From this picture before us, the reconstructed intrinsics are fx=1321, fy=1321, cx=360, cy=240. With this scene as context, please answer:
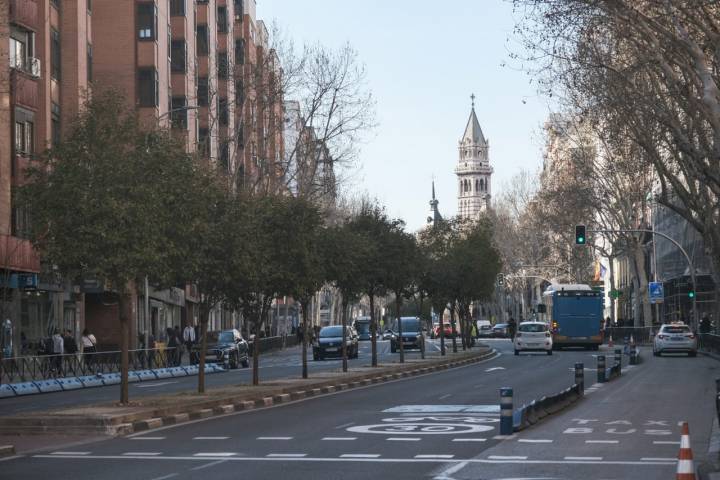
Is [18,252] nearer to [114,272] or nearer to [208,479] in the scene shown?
[114,272]

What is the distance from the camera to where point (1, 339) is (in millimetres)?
45031

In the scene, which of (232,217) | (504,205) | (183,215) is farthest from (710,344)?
(504,205)

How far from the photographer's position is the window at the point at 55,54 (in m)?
53.2

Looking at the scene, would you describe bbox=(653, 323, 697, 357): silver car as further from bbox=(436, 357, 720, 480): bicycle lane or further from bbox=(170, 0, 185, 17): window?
bbox=(170, 0, 185, 17): window

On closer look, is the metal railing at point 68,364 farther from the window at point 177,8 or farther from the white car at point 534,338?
the window at point 177,8

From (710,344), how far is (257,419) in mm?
40765

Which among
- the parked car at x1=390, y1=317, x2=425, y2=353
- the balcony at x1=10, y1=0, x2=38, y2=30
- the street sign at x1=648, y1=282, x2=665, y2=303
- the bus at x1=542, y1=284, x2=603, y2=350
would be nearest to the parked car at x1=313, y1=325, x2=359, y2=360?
the bus at x1=542, y1=284, x2=603, y2=350

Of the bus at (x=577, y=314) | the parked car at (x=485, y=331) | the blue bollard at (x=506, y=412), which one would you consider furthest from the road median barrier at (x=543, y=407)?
the parked car at (x=485, y=331)

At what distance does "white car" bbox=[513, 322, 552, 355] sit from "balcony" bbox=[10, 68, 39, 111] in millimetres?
25494

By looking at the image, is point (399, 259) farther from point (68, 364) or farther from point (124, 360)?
point (124, 360)

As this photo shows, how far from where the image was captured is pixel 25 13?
47844mm

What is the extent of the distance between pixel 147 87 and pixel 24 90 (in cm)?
1663

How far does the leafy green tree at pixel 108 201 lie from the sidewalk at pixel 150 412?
1452 mm

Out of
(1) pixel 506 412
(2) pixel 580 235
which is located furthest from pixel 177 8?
(1) pixel 506 412
